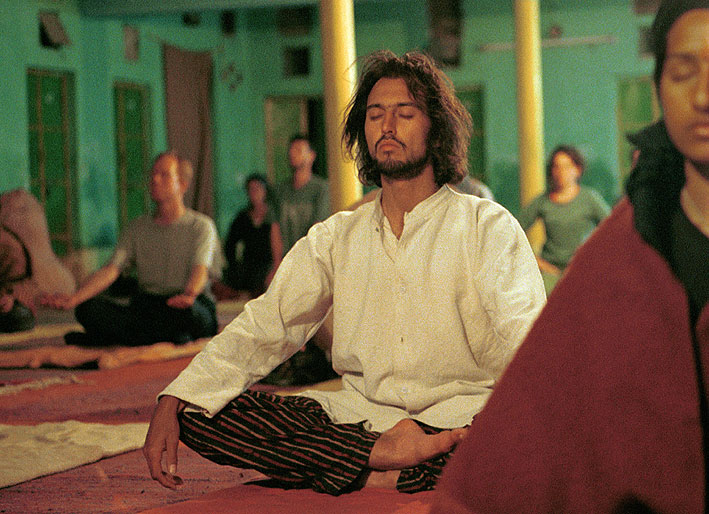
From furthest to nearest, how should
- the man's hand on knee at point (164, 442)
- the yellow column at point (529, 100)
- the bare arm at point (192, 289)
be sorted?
the yellow column at point (529, 100) → the bare arm at point (192, 289) → the man's hand on knee at point (164, 442)

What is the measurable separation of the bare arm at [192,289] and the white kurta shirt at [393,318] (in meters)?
3.07

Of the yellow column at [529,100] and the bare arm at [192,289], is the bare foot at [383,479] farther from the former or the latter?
the yellow column at [529,100]

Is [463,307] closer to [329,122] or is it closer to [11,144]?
[329,122]

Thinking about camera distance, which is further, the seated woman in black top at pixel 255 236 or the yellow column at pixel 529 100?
the yellow column at pixel 529 100

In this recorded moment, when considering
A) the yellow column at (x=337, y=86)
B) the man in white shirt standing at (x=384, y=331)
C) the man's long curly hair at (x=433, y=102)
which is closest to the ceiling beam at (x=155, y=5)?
the yellow column at (x=337, y=86)

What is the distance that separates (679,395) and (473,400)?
1447mm

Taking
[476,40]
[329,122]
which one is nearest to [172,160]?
[329,122]

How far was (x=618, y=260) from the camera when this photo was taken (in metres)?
1.11

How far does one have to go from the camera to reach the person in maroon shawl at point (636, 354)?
1.06m

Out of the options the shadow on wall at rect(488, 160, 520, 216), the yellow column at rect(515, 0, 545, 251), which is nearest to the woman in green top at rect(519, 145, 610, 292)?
the yellow column at rect(515, 0, 545, 251)

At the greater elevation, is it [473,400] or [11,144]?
[11,144]

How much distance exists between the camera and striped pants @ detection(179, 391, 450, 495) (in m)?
2.51

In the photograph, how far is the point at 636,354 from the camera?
3.56ft

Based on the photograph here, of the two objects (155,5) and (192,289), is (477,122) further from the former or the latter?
(192,289)
